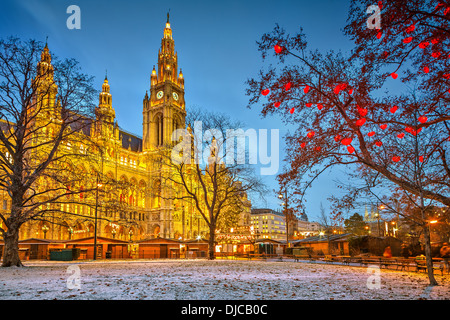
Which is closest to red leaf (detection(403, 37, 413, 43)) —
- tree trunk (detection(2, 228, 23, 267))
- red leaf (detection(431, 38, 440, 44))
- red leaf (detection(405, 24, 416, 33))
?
red leaf (detection(405, 24, 416, 33))

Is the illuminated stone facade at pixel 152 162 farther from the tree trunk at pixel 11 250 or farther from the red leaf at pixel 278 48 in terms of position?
the red leaf at pixel 278 48

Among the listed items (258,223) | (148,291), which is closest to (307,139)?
(148,291)

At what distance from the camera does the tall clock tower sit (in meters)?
A: 87.9

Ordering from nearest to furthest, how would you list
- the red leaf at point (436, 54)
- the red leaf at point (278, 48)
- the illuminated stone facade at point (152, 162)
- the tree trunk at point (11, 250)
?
the red leaf at point (436, 54), the red leaf at point (278, 48), the tree trunk at point (11, 250), the illuminated stone facade at point (152, 162)

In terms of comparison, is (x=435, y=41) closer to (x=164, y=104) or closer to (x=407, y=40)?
(x=407, y=40)

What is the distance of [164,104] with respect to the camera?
87.9 metres

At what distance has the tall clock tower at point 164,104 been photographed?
289ft

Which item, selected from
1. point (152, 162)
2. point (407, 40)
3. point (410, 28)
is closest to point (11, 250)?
point (407, 40)

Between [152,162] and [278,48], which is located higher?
[152,162]

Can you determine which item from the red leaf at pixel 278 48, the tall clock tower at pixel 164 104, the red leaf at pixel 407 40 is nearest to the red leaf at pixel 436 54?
the red leaf at pixel 407 40

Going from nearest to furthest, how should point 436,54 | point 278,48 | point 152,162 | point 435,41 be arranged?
point 435,41 → point 436,54 → point 278,48 → point 152,162

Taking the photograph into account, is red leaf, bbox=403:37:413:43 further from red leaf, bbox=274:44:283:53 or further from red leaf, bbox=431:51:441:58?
red leaf, bbox=274:44:283:53
